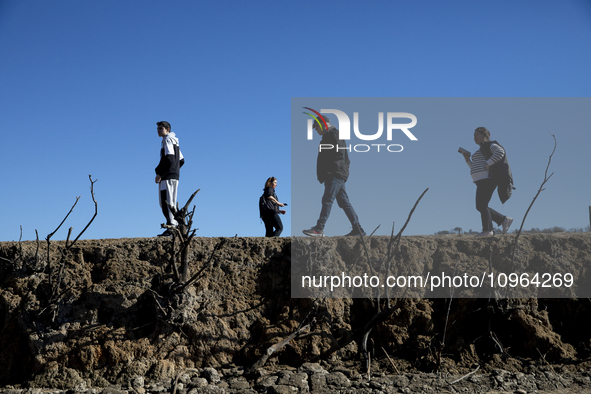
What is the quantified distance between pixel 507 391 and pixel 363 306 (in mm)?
2523

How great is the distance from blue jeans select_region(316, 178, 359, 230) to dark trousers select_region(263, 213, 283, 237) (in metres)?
0.79

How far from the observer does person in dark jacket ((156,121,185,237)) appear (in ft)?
26.9

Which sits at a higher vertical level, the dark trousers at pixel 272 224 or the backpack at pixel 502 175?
the backpack at pixel 502 175

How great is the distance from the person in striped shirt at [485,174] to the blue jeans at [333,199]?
7.39 ft

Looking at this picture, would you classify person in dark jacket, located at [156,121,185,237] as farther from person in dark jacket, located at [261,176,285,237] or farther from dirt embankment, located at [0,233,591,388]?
person in dark jacket, located at [261,176,285,237]

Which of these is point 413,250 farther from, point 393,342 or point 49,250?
point 49,250

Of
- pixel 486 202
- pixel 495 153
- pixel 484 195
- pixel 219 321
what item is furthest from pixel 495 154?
pixel 219 321

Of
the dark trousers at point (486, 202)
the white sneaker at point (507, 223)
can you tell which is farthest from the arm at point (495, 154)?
the white sneaker at point (507, 223)

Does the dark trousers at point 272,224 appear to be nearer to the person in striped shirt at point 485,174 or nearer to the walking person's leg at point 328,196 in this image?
the walking person's leg at point 328,196

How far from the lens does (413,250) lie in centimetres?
885

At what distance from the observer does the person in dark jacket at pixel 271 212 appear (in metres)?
9.03

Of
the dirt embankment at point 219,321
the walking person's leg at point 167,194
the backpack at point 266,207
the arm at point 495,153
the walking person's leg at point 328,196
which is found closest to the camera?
the dirt embankment at point 219,321

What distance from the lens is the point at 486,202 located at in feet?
28.0

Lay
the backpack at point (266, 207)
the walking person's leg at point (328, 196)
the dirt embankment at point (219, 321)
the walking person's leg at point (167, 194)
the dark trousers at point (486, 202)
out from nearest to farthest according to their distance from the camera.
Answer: the dirt embankment at point (219, 321) < the walking person's leg at point (167, 194) < the dark trousers at point (486, 202) < the walking person's leg at point (328, 196) < the backpack at point (266, 207)
